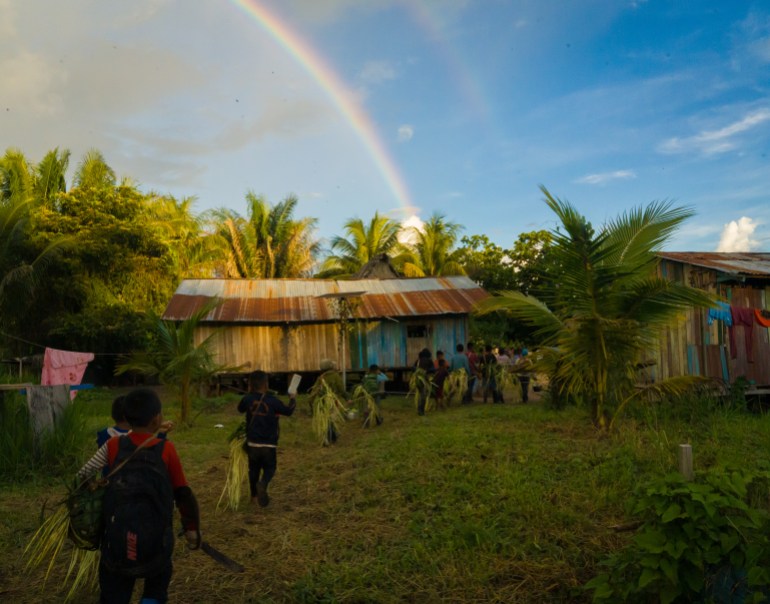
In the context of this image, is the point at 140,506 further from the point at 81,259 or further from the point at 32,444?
the point at 81,259

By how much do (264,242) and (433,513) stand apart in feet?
87.9

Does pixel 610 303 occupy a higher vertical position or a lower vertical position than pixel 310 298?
lower

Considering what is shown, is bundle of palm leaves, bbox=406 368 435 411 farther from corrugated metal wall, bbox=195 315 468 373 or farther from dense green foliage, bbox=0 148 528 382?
dense green foliage, bbox=0 148 528 382

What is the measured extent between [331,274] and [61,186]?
1289cm

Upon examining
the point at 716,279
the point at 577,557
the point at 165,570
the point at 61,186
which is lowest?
the point at 577,557

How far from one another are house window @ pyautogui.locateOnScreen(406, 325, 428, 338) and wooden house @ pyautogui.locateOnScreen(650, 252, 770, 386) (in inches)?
327

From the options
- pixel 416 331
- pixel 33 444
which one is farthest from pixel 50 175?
pixel 33 444

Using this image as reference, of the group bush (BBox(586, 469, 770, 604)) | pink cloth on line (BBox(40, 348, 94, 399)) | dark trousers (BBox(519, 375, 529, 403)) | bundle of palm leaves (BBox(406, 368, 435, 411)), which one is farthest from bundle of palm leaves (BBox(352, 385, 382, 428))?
bush (BBox(586, 469, 770, 604))

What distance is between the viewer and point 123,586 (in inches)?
117

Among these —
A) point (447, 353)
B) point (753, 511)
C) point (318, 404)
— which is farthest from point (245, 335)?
point (753, 511)

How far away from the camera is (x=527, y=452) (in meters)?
7.17

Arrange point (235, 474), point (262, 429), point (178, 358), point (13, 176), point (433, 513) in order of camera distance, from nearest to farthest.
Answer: point (433, 513) < point (262, 429) < point (235, 474) < point (178, 358) < point (13, 176)

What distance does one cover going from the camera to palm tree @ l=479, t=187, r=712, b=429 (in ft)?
25.5

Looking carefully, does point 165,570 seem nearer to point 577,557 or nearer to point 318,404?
point 577,557
